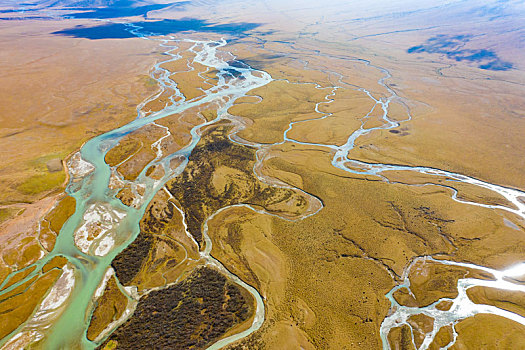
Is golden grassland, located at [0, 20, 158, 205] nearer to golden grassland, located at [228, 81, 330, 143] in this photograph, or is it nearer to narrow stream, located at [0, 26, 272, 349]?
narrow stream, located at [0, 26, 272, 349]

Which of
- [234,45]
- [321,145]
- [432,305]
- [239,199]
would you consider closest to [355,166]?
[321,145]

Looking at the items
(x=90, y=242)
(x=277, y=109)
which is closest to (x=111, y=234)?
(x=90, y=242)

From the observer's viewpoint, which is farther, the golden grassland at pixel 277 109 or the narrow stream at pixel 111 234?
the golden grassland at pixel 277 109

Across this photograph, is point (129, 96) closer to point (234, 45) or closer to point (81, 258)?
point (81, 258)

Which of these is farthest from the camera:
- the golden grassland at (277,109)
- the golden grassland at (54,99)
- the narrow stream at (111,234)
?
the golden grassland at (277,109)

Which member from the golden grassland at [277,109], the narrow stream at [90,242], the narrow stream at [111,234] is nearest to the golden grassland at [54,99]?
the narrow stream at [90,242]

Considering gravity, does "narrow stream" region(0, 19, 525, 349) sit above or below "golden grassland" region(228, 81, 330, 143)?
below

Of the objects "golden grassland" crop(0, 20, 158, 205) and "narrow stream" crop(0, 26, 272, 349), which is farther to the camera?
"golden grassland" crop(0, 20, 158, 205)

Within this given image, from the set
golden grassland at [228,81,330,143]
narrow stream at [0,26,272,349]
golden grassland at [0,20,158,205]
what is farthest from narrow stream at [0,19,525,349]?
golden grassland at [0,20,158,205]

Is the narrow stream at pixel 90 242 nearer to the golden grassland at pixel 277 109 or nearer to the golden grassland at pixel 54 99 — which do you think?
the golden grassland at pixel 54 99

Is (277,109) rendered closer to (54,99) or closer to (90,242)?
(90,242)

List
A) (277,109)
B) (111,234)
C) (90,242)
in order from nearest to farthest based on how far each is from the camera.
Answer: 1. (90,242)
2. (111,234)
3. (277,109)

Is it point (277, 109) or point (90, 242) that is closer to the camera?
point (90, 242)
